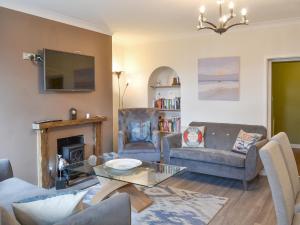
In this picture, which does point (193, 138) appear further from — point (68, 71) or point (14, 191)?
point (14, 191)

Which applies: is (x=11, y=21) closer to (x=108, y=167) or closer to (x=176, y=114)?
(x=108, y=167)

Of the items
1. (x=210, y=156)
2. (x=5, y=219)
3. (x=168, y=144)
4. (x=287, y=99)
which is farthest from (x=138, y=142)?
(x=287, y=99)

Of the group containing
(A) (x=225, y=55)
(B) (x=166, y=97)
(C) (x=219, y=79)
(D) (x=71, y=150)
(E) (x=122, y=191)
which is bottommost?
(E) (x=122, y=191)

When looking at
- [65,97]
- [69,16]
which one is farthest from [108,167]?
[69,16]

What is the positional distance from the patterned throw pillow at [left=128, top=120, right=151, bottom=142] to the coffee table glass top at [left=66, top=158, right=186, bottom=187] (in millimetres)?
1505

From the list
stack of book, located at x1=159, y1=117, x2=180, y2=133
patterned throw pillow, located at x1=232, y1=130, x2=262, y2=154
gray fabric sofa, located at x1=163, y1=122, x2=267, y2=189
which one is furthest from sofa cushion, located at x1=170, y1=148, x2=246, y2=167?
stack of book, located at x1=159, y1=117, x2=180, y2=133

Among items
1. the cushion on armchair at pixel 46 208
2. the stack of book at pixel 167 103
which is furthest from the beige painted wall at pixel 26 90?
the cushion on armchair at pixel 46 208

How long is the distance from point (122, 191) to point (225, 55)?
3047mm

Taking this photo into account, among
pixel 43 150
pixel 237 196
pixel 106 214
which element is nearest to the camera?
pixel 106 214

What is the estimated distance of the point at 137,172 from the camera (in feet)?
10.3

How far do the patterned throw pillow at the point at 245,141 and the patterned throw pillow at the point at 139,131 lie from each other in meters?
1.56

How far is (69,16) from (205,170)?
10.0 feet

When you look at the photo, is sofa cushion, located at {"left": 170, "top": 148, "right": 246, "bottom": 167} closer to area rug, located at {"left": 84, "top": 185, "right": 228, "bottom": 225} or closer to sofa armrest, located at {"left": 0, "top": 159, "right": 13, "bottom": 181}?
area rug, located at {"left": 84, "top": 185, "right": 228, "bottom": 225}

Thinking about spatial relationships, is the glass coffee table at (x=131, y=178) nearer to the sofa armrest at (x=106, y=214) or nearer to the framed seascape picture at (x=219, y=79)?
the sofa armrest at (x=106, y=214)
